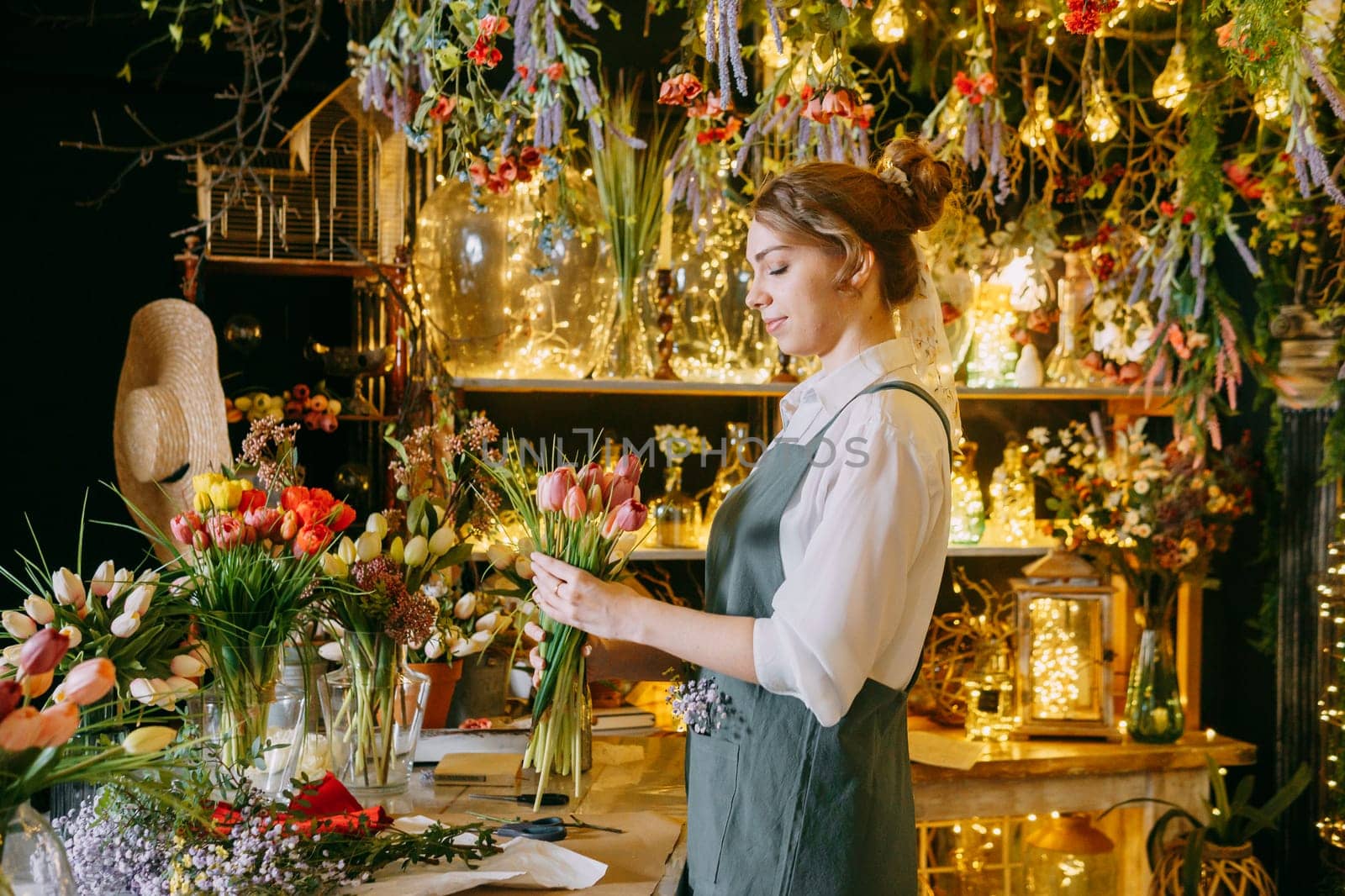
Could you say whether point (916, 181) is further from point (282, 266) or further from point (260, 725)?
point (282, 266)

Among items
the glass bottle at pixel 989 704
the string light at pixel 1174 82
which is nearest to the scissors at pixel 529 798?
the glass bottle at pixel 989 704

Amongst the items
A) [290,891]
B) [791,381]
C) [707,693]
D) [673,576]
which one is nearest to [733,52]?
[707,693]

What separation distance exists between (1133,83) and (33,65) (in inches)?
113

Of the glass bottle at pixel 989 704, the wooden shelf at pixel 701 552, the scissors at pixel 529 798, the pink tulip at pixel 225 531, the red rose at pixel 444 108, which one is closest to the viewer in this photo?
the pink tulip at pixel 225 531

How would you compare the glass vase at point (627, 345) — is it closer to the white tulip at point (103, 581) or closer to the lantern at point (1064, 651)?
the lantern at point (1064, 651)

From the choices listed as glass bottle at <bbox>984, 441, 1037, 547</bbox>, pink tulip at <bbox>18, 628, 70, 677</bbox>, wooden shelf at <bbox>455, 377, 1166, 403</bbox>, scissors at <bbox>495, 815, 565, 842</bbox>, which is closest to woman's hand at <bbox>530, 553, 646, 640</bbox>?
scissors at <bbox>495, 815, 565, 842</bbox>

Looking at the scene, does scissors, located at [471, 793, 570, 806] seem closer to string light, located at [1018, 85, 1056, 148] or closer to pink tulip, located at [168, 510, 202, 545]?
pink tulip, located at [168, 510, 202, 545]

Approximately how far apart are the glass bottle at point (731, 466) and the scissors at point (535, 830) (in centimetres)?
160

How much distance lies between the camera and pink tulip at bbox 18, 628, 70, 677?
0.99m

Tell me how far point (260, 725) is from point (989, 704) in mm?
2061

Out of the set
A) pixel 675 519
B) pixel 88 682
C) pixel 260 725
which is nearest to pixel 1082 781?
pixel 675 519

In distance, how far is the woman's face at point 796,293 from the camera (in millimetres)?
1625

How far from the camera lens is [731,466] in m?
3.33

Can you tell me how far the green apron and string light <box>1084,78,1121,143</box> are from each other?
1.56 m
